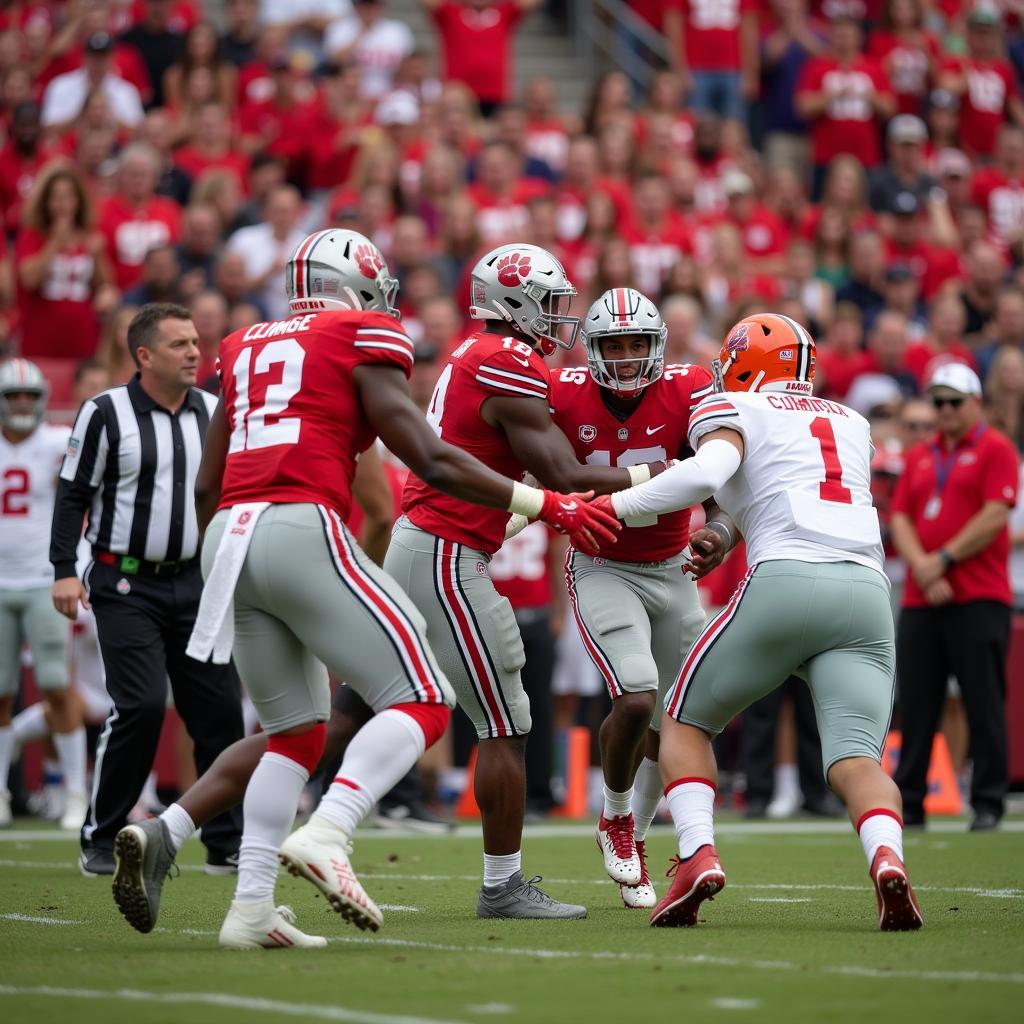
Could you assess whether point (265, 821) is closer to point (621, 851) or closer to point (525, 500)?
point (525, 500)

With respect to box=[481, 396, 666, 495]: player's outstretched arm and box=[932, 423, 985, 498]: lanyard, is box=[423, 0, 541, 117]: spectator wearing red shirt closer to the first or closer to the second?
box=[932, 423, 985, 498]: lanyard

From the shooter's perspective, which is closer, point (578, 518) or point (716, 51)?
point (578, 518)

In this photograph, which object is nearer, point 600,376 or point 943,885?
point 600,376

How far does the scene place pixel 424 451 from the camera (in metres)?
5.16

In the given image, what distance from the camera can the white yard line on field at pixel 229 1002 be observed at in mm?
3947

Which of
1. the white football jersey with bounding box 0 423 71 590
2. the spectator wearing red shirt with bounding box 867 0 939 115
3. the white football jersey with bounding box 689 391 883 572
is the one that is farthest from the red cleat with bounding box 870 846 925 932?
the spectator wearing red shirt with bounding box 867 0 939 115

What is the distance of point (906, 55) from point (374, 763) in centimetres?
1472

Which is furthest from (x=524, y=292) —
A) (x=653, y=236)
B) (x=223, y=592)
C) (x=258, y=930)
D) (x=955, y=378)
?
(x=653, y=236)

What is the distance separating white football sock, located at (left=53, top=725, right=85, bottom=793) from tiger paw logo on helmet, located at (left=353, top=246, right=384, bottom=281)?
5.26 m

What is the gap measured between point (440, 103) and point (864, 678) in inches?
412

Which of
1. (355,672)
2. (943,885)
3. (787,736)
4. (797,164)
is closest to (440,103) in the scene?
(797,164)

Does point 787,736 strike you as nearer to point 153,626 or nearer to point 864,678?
point 153,626

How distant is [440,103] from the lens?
595 inches

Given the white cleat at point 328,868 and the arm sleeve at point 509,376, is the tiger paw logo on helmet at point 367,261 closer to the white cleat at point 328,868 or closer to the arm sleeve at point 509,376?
the arm sleeve at point 509,376
